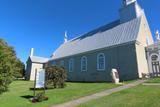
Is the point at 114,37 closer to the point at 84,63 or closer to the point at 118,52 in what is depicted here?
the point at 118,52

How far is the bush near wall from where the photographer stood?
1573 centimetres

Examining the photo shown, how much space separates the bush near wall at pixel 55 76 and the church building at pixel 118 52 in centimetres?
822

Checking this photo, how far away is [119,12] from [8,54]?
22738 millimetres

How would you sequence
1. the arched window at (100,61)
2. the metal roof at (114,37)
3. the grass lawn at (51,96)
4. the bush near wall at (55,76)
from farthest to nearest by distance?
the arched window at (100,61) → the metal roof at (114,37) → the bush near wall at (55,76) → the grass lawn at (51,96)

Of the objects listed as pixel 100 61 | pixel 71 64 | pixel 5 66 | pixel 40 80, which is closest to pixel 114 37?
pixel 100 61

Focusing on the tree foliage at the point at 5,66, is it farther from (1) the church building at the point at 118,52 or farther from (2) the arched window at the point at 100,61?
(2) the arched window at the point at 100,61

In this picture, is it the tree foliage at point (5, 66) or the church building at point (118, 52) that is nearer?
the tree foliage at point (5, 66)

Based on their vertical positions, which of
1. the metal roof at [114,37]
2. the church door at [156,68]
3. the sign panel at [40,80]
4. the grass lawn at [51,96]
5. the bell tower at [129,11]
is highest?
the bell tower at [129,11]

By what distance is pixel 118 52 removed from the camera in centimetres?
2148

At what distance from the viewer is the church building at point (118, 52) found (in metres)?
20.1

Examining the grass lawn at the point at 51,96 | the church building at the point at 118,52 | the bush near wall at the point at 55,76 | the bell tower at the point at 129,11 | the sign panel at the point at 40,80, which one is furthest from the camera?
the bell tower at the point at 129,11

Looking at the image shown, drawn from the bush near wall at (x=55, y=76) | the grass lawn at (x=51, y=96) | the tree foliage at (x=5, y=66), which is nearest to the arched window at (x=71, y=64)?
the bush near wall at (x=55, y=76)

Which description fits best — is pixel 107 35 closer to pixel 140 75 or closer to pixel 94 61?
pixel 94 61

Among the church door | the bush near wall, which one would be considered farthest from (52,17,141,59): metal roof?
the bush near wall
